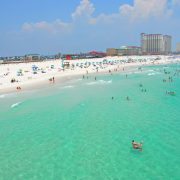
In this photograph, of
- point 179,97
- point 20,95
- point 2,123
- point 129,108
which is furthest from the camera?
point 20,95

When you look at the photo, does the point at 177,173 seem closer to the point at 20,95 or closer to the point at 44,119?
the point at 44,119

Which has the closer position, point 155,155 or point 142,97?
point 155,155

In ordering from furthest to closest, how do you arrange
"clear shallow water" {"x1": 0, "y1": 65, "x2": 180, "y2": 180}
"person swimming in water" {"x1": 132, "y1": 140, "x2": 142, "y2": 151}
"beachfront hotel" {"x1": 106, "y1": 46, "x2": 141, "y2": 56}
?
"beachfront hotel" {"x1": 106, "y1": 46, "x2": 141, "y2": 56} → "person swimming in water" {"x1": 132, "y1": 140, "x2": 142, "y2": 151} → "clear shallow water" {"x1": 0, "y1": 65, "x2": 180, "y2": 180}

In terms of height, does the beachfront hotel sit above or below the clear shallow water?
above

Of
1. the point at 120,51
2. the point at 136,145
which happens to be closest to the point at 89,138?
the point at 136,145

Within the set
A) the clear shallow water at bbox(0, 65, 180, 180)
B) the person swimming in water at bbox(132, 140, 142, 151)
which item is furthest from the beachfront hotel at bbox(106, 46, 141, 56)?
the person swimming in water at bbox(132, 140, 142, 151)

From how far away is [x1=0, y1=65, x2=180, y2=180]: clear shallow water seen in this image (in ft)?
44.8

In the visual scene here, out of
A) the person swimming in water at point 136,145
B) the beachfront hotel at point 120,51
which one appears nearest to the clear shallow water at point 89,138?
the person swimming in water at point 136,145

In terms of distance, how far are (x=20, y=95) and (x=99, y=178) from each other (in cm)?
2600

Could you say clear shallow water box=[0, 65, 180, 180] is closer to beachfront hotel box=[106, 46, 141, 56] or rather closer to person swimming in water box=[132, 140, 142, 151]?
person swimming in water box=[132, 140, 142, 151]

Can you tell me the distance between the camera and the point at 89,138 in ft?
60.7

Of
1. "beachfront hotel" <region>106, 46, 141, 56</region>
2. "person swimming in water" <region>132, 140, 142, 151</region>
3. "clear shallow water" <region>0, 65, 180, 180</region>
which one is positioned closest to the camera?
"clear shallow water" <region>0, 65, 180, 180</region>

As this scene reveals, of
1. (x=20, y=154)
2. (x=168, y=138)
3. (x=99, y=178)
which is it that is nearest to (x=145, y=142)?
(x=168, y=138)

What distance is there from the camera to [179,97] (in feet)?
106
